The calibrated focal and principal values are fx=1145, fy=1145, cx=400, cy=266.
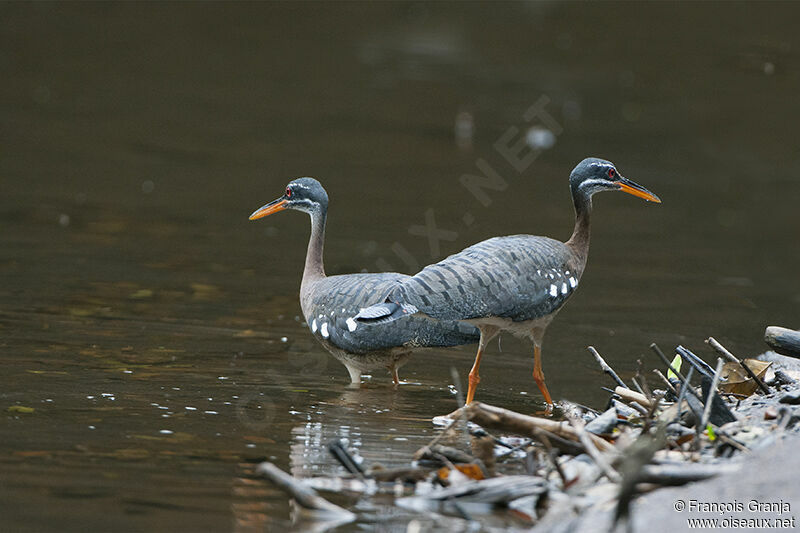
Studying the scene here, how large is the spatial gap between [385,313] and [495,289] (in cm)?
79

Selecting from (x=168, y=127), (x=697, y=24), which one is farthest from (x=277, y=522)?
(x=697, y=24)

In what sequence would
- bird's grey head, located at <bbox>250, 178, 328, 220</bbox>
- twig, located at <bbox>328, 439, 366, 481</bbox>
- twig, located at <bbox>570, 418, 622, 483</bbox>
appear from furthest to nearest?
bird's grey head, located at <bbox>250, 178, 328, 220</bbox> < twig, located at <bbox>328, 439, 366, 481</bbox> < twig, located at <bbox>570, 418, 622, 483</bbox>

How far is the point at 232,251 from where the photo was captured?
42.4ft

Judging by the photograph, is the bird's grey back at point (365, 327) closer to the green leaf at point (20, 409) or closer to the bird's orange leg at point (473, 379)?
the bird's orange leg at point (473, 379)

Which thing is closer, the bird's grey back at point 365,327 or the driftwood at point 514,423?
the driftwood at point 514,423

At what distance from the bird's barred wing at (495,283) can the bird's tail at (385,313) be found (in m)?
0.05

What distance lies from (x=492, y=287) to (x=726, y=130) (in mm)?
11961

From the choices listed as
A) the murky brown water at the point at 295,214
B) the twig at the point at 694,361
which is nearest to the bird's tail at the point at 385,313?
the murky brown water at the point at 295,214

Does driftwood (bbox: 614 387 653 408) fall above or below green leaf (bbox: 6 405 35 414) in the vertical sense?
above

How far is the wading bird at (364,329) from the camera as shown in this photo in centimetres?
858

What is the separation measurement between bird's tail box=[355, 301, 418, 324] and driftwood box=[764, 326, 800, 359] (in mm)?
2331

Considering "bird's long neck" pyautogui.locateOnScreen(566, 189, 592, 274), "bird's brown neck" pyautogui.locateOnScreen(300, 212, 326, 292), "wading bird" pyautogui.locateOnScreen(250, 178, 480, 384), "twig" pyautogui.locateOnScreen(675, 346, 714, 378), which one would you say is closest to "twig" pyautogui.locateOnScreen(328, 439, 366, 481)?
"twig" pyautogui.locateOnScreen(675, 346, 714, 378)

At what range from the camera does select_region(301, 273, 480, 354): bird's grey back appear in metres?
8.56

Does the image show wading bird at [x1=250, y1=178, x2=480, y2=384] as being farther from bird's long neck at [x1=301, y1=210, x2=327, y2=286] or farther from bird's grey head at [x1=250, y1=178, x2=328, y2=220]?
bird's grey head at [x1=250, y1=178, x2=328, y2=220]
